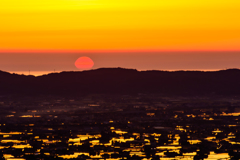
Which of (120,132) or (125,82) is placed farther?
(125,82)

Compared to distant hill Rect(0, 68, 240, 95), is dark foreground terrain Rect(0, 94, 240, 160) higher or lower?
lower

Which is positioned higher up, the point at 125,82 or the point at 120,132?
the point at 125,82

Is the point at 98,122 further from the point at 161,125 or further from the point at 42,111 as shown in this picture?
the point at 42,111

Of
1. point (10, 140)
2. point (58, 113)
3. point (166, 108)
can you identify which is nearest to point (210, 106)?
point (166, 108)

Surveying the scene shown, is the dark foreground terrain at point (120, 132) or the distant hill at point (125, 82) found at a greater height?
the distant hill at point (125, 82)

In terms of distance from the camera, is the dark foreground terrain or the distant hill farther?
the distant hill
